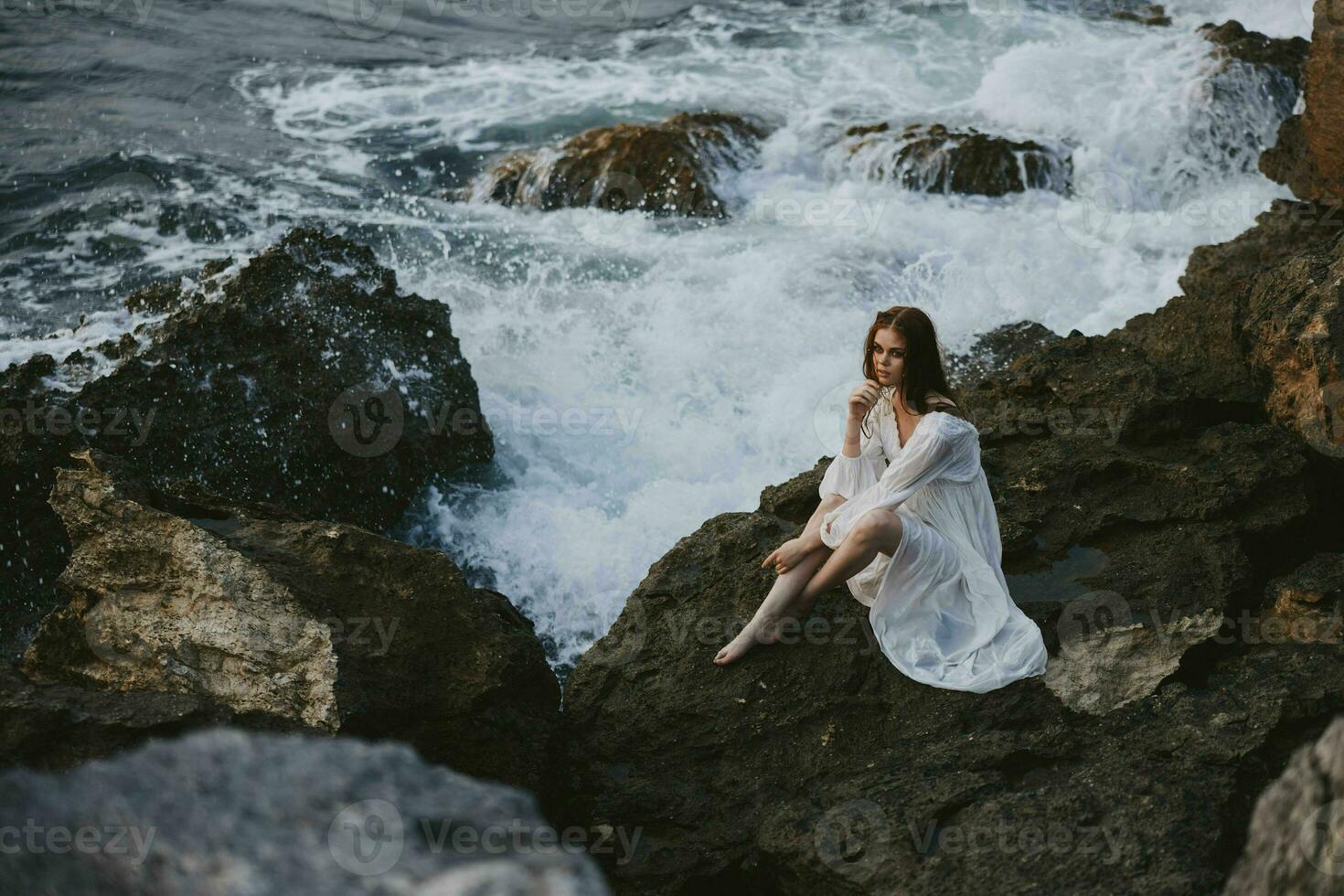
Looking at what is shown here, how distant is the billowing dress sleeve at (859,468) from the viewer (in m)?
4.88

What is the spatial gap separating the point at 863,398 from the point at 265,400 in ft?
11.3

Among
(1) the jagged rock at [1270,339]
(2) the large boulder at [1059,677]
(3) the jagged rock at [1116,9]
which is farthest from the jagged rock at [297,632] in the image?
(3) the jagged rock at [1116,9]

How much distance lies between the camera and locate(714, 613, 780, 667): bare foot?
460cm

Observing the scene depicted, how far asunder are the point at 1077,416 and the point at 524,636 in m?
2.78

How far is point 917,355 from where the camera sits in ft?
15.4

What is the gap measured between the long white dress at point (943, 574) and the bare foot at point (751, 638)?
1.27ft

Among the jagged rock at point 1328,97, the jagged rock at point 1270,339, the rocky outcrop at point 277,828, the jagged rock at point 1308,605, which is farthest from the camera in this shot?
the jagged rock at point 1328,97

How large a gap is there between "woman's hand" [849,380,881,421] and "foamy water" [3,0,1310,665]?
94.6 inches

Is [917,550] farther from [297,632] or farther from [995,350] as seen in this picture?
[995,350]

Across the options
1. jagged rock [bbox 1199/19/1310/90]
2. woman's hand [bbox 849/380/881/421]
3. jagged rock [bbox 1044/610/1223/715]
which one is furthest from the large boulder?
jagged rock [bbox 1199/19/1310/90]

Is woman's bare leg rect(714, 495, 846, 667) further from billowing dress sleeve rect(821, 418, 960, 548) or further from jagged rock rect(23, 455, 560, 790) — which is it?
jagged rock rect(23, 455, 560, 790)

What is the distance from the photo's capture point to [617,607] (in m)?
6.75

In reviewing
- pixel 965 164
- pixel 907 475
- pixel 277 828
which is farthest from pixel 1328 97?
pixel 277 828

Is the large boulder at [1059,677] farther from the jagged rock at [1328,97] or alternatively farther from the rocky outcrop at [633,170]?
the rocky outcrop at [633,170]
